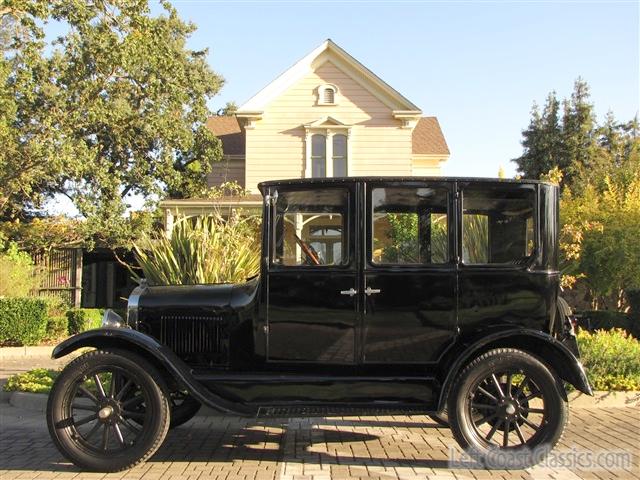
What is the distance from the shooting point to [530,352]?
4.64 metres

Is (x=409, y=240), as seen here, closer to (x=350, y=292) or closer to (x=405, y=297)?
(x=405, y=297)

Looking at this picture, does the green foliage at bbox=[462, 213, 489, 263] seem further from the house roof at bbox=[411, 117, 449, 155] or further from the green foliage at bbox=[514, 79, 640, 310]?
the house roof at bbox=[411, 117, 449, 155]

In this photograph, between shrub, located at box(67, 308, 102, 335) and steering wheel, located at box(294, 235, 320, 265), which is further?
shrub, located at box(67, 308, 102, 335)

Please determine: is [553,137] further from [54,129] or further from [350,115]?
[54,129]

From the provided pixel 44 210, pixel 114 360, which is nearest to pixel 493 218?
pixel 114 360

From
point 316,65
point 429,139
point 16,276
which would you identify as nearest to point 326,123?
point 316,65

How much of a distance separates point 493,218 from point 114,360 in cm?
317

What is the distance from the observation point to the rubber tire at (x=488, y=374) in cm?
447

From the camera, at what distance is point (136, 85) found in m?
19.2

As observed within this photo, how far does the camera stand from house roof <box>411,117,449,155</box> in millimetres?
22406

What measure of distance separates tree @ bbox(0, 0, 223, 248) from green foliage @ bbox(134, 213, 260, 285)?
950 cm

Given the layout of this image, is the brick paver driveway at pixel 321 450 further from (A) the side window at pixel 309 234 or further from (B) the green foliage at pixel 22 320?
(B) the green foliage at pixel 22 320

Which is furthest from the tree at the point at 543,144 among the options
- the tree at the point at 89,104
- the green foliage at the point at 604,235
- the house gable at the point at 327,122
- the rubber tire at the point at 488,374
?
the rubber tire at the point at 488,374

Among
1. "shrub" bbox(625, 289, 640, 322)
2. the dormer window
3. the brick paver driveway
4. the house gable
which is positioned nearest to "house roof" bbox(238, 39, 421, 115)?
the house gable
